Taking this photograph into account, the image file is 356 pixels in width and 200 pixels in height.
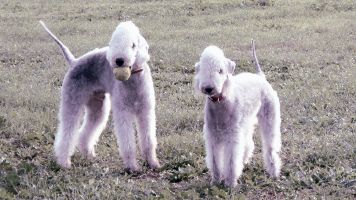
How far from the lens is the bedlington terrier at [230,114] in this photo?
4.81 meters

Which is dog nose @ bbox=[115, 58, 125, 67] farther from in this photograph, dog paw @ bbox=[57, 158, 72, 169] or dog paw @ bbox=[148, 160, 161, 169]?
dog paw @ bbox=[57, 158, 72, 169]

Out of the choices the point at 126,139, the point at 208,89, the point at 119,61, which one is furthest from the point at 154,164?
the point at 208,89

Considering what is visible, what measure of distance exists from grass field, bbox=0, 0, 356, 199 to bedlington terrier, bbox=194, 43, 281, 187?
0.58 ft

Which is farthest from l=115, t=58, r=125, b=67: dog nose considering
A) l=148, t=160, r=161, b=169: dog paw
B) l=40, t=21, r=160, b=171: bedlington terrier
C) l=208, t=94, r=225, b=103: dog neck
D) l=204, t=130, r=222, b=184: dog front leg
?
l=148, t=160, r=161, b=169: dog paw

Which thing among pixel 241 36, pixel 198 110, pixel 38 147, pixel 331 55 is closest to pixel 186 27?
pixel 241 36

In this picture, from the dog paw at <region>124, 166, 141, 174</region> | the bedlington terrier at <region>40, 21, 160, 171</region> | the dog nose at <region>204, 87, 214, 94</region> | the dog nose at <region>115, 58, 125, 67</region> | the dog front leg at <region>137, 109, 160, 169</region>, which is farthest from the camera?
the dog front leg at <region>137, 109, 160, 169</region>

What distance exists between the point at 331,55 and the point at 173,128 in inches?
177

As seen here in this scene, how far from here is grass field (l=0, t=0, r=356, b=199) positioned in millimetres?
5102

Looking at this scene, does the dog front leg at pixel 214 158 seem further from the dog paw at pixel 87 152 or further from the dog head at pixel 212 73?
the dog paw at pixel 87 152

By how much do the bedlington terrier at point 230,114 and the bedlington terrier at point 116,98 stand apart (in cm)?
71

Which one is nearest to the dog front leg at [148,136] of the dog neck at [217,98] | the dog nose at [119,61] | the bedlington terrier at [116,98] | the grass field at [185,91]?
the bedlington terrier at [116,98]

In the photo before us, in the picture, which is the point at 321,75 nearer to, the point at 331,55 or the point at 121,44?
the point at 331,55

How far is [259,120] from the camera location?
5.61 meters

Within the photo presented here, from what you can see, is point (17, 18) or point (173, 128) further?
point (17, 18)
